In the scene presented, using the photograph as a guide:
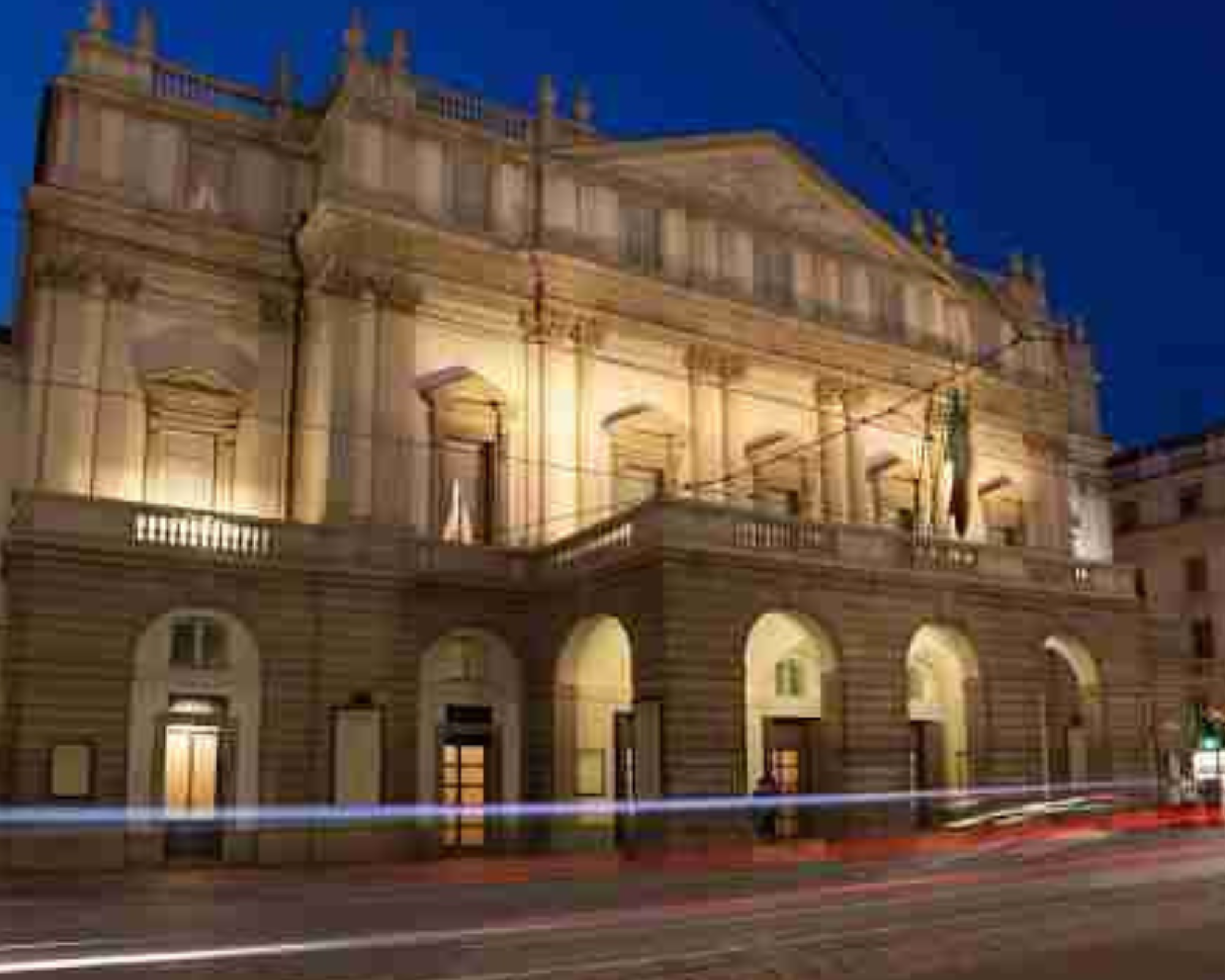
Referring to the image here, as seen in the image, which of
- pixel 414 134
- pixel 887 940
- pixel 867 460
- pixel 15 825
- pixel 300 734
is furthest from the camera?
pixel 867 460

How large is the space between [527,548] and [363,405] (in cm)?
435

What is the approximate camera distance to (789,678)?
29469mm

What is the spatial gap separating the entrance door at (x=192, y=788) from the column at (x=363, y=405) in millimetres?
→ 5026

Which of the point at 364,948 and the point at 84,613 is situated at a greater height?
the point at 84,613

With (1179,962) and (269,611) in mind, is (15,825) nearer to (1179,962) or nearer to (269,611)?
(269,611)

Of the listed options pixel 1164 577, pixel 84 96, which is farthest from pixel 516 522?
pixel 1164 577

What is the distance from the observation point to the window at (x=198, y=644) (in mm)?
25312

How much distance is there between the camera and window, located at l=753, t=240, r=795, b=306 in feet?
113

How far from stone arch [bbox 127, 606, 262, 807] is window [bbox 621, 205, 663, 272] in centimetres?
1262

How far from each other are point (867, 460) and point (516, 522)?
10.1m

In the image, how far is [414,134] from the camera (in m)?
30.2

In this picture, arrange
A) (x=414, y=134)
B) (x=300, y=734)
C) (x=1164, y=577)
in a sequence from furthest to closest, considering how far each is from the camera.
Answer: (x=1164, y=577), (x=414, y=134), (x=300, y=734)

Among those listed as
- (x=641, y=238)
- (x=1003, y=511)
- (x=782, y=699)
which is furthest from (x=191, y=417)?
(x=1003, y=511)

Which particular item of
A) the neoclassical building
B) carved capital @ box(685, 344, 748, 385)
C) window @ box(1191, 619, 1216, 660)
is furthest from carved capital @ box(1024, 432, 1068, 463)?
window @ box(1191, 619, 1216, 660)
